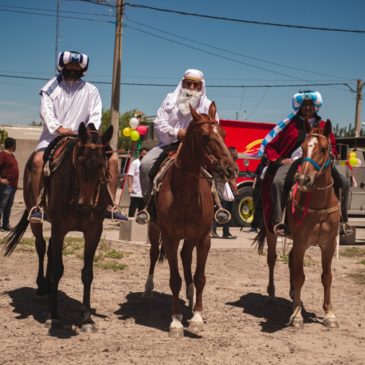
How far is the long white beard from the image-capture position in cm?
718

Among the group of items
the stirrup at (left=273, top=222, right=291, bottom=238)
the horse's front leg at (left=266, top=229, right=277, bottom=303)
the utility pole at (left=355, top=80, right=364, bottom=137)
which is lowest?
the horse's front leg at (left=266, top=229, right=277, bottom=303)

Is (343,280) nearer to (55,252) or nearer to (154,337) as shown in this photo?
(154,337)

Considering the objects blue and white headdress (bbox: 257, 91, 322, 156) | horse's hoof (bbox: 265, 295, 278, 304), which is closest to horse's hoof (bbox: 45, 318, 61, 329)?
horse's hoof (bbox: 265, 295, 278, 304)

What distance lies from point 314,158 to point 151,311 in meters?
2.80

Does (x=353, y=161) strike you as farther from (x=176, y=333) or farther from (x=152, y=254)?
(x=176, y=333)

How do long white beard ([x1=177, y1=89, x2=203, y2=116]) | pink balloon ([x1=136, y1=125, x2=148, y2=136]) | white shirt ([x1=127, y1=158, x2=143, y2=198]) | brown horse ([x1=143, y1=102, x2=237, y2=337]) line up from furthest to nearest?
pink balloon ([x1=136, y1=125, x2=148, y2=136]) → white shirt ([x1=127, y1=158, x2=143, y2=198]) → long white beard ([x1=177, y1=89, x2=203, y2=116]) → brown horse ([x1=143, y1=102, x2=237, y2=337])

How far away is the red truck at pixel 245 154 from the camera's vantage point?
Answer: 698 inches

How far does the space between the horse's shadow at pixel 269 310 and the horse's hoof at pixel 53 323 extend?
2293 millimetres

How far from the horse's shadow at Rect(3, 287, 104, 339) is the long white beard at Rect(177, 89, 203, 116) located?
273 centimetres

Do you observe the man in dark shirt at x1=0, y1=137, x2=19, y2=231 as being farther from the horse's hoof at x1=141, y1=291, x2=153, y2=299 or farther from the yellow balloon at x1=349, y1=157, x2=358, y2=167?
the yellow balloon at x1=349, y1=157, x2=358, y2=167

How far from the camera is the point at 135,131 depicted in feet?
61.2

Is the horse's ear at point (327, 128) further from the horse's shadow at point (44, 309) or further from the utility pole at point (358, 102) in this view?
the utility pole at point (358, 102)

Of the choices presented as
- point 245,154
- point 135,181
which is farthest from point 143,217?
point 245,154

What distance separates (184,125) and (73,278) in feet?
10.0
